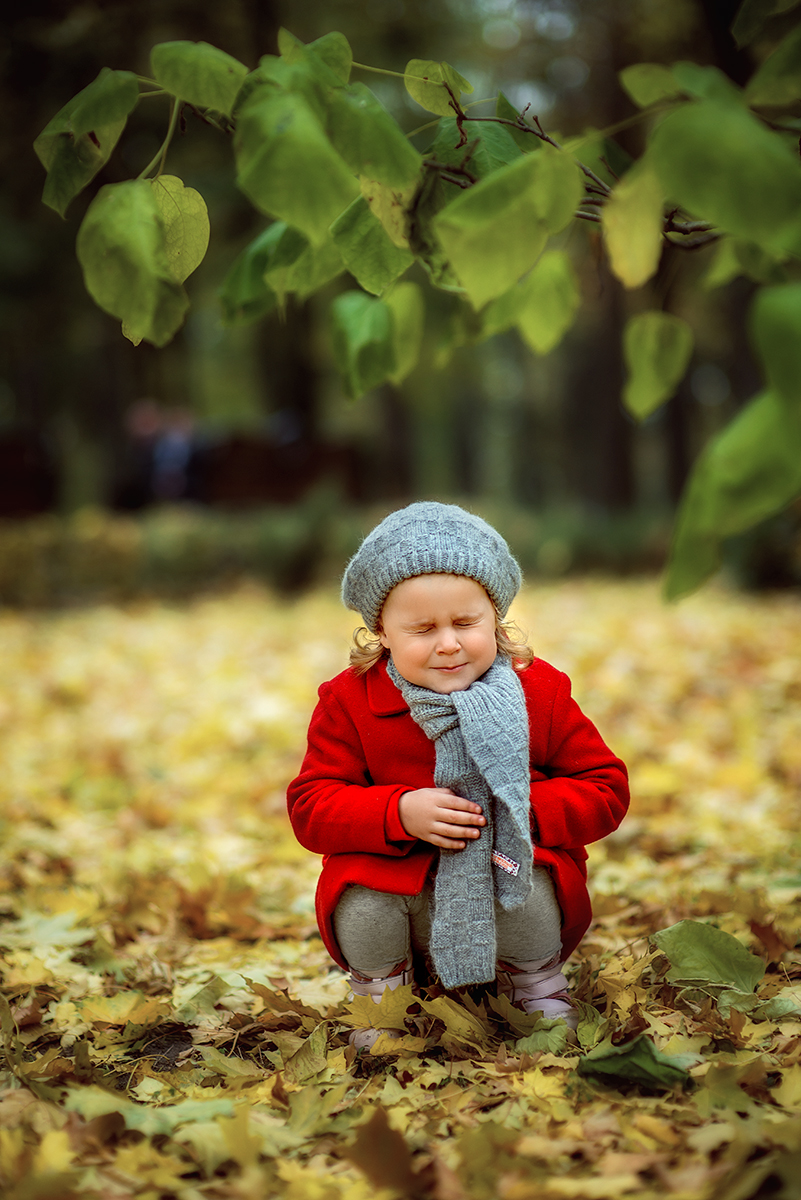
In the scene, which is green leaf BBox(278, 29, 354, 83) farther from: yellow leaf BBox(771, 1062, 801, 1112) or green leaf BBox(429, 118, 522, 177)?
yellow leaf BBox(771, 1062, 801, 1112)

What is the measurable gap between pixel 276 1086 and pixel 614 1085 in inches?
22.3

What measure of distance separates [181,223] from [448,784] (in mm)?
1000

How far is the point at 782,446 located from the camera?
0.96 m

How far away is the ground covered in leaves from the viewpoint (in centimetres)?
137

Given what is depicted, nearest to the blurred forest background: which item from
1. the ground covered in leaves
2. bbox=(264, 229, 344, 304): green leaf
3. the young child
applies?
the ground covered in leaves

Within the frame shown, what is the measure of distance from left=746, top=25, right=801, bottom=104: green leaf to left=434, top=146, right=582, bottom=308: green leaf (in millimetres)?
251

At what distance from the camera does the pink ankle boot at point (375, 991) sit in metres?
1.78

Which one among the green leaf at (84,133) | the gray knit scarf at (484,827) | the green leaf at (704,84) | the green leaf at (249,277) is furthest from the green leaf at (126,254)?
A: the gray knit scarf at (484,827)

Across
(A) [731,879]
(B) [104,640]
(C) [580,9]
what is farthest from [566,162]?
(C) [580,9]

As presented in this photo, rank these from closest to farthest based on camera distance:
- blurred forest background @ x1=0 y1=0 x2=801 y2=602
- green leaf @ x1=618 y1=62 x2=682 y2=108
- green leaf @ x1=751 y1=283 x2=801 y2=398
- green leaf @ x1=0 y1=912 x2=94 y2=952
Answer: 1. green leaf @ x1=751 y1=283 x2=801 y2=398
2. green leaf @ x1=618 y1=62 x2=682 y2=108
3. green leaf @ x1=0 y1=912 x2=94 y2=952
4. blurred forest background @ x1=0 y1=0 x2=801 y2=602

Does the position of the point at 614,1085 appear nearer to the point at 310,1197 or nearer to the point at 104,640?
the point at 310,1197

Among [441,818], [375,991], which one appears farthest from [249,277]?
[375,991]

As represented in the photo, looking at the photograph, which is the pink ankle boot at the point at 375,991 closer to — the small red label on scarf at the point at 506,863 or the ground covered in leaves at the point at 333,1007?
the ground covered in leaves at the point at 333,1007

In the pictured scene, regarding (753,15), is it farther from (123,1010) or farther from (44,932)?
(44,932)
